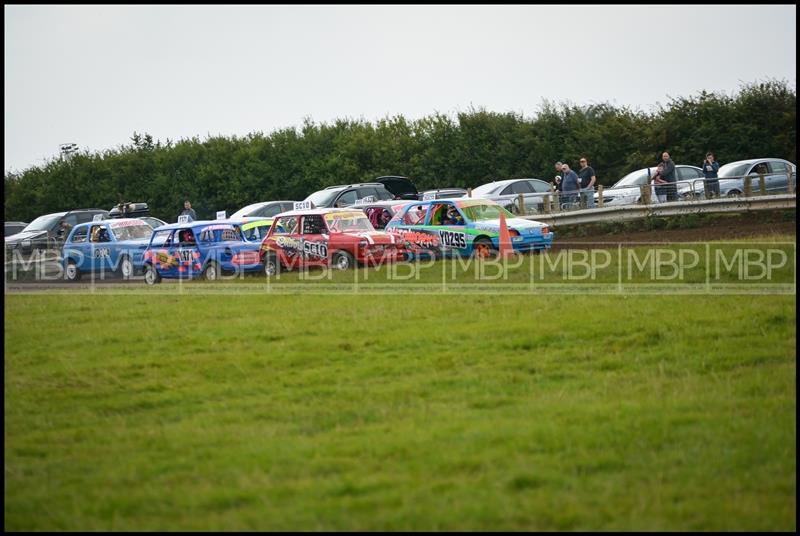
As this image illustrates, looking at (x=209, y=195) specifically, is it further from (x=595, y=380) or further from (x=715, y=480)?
(x=715, y=480)

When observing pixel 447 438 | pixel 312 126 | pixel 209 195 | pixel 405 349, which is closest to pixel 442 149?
pixel 312 126

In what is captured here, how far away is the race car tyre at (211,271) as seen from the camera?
926 inches

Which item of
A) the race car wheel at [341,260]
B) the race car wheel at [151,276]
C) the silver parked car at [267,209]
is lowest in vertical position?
the race car wheel at [151,276]

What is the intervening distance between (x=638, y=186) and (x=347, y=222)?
31.3 ft

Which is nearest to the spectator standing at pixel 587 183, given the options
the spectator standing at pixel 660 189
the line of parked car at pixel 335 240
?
the spectator standing at pixel 660 189

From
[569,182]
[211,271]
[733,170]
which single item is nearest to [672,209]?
[569,182]

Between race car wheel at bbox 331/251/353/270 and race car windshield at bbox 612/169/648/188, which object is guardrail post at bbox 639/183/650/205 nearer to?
race car windshield at bbox 612/169/648/188

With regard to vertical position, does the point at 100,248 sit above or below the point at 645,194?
below

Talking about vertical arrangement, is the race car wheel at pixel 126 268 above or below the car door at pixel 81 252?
below

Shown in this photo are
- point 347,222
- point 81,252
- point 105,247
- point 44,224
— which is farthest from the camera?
point 44,224

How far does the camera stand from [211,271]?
2358 cm

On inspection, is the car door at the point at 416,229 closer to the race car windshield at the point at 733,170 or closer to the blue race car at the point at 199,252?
the blue race car at the point at 199,252

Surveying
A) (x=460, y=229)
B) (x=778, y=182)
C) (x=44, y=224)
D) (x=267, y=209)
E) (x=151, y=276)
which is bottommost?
(x=151, y=276)

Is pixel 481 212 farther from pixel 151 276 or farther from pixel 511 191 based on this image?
pixel 511 191
